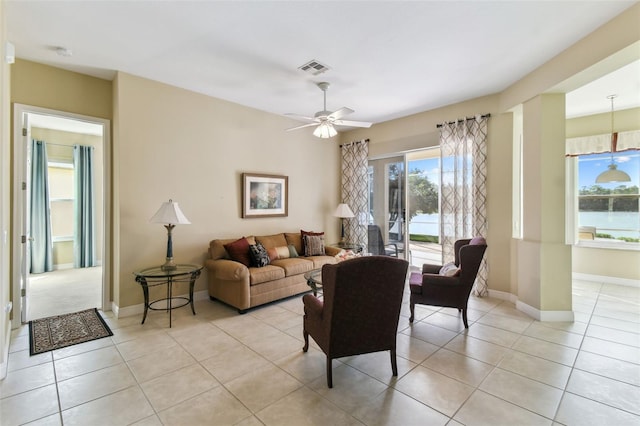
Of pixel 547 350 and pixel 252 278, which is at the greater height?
pixel 252 278

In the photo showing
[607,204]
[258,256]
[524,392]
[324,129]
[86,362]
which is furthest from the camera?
[607,204]

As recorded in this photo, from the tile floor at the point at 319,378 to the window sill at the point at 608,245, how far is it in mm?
2389

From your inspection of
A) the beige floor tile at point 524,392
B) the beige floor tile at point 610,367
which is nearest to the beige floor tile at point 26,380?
the beige floor tile at point 524,392

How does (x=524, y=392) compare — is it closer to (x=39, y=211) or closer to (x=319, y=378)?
(x=319, y=378)

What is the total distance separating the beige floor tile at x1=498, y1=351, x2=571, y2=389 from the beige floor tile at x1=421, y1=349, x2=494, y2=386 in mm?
202

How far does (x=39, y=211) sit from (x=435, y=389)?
756cm

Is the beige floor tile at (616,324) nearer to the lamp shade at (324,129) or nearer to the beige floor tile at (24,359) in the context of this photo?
the lamp shade at (324,129)

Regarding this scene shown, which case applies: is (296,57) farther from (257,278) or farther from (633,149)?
(633,149)

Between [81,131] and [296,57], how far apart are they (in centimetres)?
569

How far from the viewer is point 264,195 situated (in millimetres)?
5027

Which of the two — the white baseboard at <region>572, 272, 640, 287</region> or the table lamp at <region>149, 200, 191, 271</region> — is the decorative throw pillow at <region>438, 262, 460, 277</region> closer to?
the table lamp at <region>149, 200, 191, 271</region>

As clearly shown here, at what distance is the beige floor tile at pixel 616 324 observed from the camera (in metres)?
3.26

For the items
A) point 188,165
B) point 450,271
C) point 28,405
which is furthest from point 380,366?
point 188,165

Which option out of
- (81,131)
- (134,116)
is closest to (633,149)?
(134,116)
